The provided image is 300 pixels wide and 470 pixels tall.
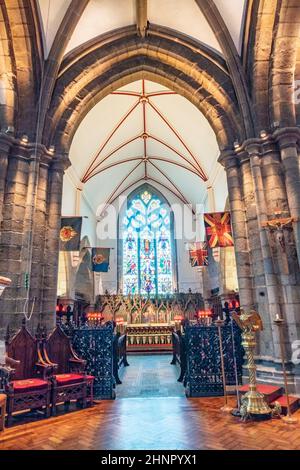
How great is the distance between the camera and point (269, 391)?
16.4 feet

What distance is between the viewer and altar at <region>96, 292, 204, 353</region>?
13344 mm

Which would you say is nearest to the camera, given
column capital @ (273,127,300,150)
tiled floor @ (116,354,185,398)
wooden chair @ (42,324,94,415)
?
wooden chair @ (42,324,94,415)

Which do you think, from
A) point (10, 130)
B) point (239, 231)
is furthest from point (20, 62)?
point (239, 231)

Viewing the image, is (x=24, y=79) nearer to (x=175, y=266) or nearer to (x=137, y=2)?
(x=137, y=2)

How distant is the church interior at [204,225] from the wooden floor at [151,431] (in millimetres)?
33

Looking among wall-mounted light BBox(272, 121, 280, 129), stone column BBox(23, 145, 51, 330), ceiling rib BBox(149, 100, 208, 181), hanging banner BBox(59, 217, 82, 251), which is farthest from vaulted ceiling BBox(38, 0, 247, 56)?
hanging banner BBox(59, 217, 82, 251)

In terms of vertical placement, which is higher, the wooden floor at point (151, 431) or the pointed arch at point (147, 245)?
the pointed arch at point (147, 245)

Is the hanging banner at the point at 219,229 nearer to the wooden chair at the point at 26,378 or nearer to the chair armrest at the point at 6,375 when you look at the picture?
the wooden chair at the point at 26,378

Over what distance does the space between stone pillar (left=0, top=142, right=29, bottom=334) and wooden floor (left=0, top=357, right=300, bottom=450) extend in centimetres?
231

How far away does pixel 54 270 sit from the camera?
6.73 metres

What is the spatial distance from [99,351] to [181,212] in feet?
43.5

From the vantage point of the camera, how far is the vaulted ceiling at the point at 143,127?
7.92 metres

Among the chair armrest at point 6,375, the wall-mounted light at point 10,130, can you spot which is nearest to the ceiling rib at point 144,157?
the wall-mounted light at point 10,130

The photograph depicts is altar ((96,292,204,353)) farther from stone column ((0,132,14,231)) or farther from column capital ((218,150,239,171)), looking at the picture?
stone column ((0,132,14,231))
